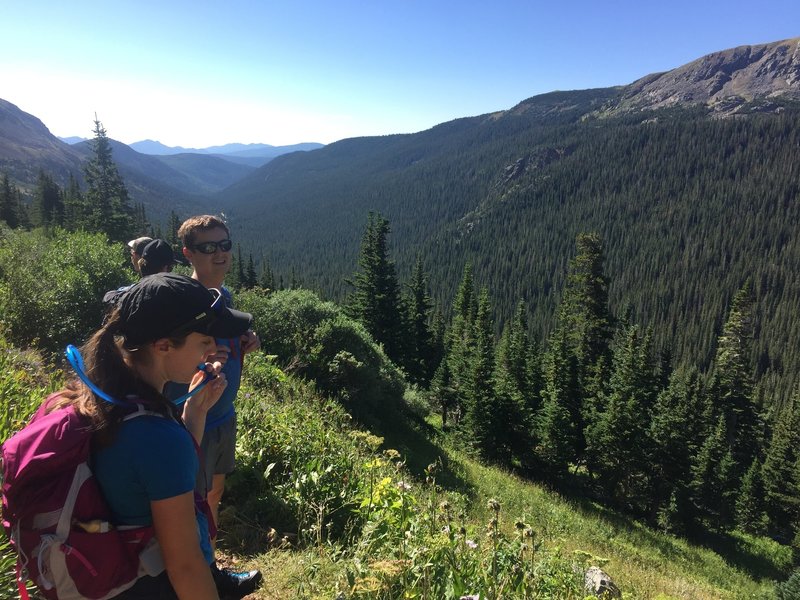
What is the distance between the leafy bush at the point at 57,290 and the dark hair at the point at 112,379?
288 inches

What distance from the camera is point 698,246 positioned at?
440 feet

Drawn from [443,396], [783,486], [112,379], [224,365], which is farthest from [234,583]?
[783,486]

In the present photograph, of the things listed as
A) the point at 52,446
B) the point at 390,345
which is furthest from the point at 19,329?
the point at 390,345

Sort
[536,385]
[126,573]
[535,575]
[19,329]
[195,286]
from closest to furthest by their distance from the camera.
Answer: [126,573] < [195,286] < [535,575] < [19,329] < [536,385]

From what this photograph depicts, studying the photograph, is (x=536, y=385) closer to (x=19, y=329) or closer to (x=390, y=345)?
(x=390, y=345)

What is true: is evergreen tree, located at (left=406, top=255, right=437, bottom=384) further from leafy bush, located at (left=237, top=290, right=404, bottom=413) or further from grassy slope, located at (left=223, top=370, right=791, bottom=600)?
leafy bush, located at (left=237, top=290, right=404, bottom=413)

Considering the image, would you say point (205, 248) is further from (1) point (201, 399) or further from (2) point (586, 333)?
(2) point (586, 333)

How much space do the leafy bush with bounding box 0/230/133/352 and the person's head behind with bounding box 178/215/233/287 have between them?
6010 millimetres

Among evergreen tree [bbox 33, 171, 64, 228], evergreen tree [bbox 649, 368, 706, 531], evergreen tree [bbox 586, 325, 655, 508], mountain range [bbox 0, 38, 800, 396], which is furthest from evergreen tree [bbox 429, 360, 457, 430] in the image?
mountain range [bbox 0, 38, 800, 396]

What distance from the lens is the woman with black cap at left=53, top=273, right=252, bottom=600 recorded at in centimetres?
137

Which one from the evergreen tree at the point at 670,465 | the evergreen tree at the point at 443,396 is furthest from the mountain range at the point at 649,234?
the evergreen tree at the point at 443,396

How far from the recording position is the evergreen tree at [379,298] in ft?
92.7

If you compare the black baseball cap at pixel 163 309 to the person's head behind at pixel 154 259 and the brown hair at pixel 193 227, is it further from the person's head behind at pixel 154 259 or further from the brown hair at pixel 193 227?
the person's head behind at pixel 154 259

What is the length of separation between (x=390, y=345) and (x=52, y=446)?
90.2 feet
